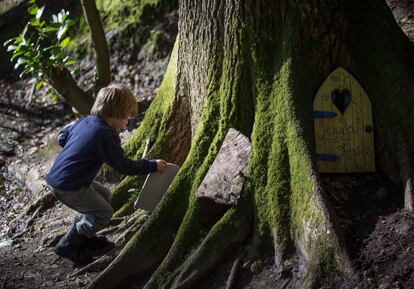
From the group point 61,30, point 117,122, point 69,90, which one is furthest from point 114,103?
point 69,90

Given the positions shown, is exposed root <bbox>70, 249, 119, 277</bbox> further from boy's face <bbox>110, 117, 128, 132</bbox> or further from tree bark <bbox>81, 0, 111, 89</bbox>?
tree bark <bbox>81, 0, 111, 89</bbox>

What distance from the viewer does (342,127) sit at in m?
4.54

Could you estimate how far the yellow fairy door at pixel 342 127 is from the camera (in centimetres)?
446

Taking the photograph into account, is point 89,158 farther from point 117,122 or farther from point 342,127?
point 342,127

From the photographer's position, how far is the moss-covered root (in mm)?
4051

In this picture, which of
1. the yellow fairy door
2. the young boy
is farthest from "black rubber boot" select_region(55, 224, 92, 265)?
the yellow fairy door

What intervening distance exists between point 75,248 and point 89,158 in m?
0.80

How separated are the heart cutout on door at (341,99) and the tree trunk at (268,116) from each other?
0.14 m

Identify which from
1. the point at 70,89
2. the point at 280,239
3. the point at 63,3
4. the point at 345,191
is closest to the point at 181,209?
the point at 280,239

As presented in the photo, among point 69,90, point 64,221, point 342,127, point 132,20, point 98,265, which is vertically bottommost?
point 98,265

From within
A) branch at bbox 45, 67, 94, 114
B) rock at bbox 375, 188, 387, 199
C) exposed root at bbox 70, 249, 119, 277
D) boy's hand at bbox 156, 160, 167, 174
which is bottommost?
exposed root at bbox 70, 249, 119, 277

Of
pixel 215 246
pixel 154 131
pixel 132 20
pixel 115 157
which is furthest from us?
pixel 132 20

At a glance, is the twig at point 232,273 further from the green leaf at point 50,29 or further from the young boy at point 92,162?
the green leaf at point 50,29

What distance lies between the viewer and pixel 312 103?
4.43 metres
